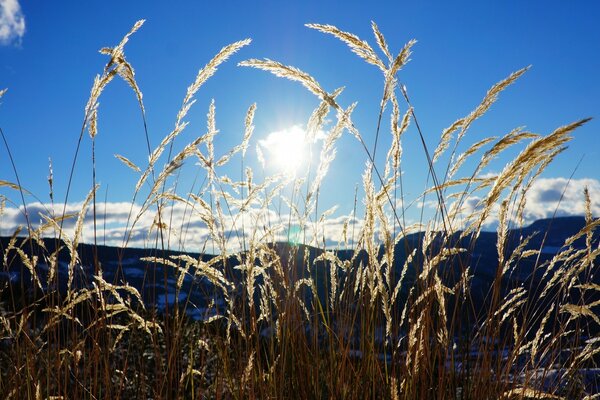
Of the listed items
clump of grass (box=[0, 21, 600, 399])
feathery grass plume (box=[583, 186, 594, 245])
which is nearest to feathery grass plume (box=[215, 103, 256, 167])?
clump of grass (box=[0, 21, 600, 399])

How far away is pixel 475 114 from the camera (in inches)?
92.4

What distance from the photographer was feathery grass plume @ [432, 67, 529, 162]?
2230 millimetres

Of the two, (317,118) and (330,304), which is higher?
(317,118)

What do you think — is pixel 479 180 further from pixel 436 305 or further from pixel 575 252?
pixel 575 252

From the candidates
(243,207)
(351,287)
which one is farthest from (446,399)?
(243,207)

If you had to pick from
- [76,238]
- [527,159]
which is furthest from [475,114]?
[76,238]

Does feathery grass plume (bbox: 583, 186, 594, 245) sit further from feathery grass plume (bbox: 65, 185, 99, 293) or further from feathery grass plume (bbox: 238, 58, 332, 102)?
feathery grass plume (bbox: 65, 185, 99, 293)

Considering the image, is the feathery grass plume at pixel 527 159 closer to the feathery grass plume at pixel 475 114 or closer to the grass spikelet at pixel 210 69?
the feathery grass plume at pixel 475 114

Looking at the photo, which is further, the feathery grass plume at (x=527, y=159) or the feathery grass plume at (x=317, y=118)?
the feathery grass plume at (x=317, y=118)

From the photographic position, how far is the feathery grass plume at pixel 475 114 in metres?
2.23

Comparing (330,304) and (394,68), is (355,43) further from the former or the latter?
(330,304)

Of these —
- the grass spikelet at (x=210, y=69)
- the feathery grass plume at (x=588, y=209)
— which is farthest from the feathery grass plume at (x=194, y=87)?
the feathery grass plume at (x=588, y=209)

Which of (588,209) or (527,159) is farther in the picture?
(588,209)

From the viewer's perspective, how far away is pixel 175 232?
114 inches
